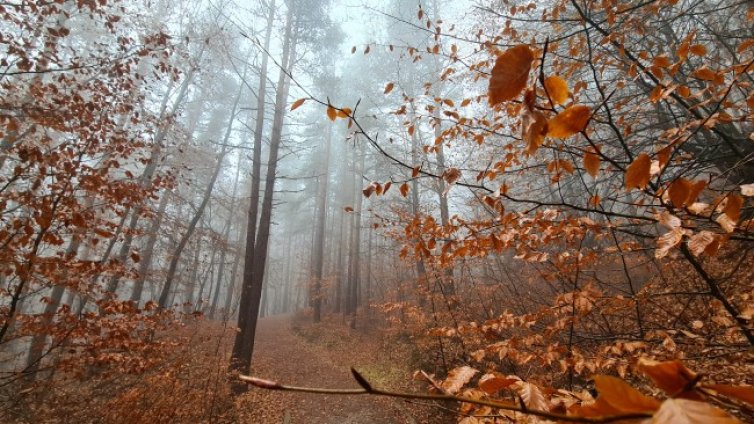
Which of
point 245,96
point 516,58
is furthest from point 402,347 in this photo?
point 245,96

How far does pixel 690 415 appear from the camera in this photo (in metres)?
0.34

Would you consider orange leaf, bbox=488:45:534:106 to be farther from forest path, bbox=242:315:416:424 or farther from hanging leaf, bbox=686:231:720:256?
forest path, bbox=242:315:416:424

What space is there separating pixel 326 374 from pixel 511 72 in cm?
975

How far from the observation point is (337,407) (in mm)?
6680

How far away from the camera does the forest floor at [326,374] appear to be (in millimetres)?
6078

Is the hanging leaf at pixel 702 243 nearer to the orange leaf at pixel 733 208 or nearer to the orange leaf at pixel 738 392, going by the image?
the orange leaf at pixel 733 208

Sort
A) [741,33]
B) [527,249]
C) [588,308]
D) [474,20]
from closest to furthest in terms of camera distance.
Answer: [588,308] → [527,249] → [741,33] → [474,20]

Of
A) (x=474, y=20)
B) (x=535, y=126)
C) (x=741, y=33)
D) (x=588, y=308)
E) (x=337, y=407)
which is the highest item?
(x=474, y=20)

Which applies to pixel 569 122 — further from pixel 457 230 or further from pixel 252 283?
pixel 252 283

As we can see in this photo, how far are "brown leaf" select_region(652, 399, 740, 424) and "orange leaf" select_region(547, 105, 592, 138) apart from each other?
612 mm

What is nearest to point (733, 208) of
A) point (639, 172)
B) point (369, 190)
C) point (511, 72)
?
point (639, 172)

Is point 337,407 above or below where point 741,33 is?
below

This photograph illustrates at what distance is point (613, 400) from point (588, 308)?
1940 mm

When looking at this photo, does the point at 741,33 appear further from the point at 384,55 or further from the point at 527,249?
the point at 384,55
